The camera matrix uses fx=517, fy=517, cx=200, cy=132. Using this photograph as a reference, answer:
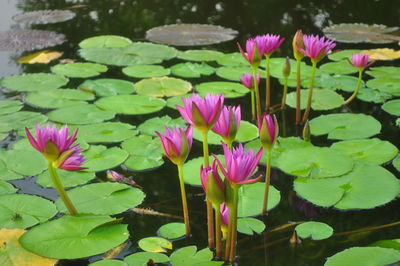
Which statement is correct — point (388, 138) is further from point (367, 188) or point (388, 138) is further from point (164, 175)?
Result: point (164, 175)

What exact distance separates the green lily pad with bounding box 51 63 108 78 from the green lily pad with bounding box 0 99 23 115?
524mm

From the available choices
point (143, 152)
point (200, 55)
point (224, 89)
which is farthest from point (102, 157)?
point (200, 55)

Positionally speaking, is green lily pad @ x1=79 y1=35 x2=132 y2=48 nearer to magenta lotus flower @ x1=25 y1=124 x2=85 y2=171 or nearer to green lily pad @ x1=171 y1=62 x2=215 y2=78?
green lily pad @ x1=171 y1=62 x2=215 y2=78

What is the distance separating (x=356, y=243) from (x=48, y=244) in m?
1.13

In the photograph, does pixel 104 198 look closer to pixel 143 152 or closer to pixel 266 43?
pixel 143 152

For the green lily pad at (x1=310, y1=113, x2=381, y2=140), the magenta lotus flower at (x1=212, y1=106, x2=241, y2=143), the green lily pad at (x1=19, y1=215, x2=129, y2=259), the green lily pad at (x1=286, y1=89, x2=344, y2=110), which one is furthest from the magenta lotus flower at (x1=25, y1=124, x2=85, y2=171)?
the green lily pad at (x1=286, y1=89, x2=344, y2=110)

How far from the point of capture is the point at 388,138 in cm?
282

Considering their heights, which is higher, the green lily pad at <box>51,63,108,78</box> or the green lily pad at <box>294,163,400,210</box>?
the green lily pad at <box>51,63,108,78</box>

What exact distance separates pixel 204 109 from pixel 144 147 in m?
1.00

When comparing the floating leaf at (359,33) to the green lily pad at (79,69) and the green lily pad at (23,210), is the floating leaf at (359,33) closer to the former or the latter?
the green lily pad at (79,69)

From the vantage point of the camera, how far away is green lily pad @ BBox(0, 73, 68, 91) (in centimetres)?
339

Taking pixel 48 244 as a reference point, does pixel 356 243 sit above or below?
below

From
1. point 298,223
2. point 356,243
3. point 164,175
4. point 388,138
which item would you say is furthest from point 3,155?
point 388,138

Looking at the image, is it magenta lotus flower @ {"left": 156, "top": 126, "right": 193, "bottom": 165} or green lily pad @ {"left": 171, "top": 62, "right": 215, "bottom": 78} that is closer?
magenta lotus flower @ {"left": 156, "top": 126, "right": 193, "bottom": 165}
